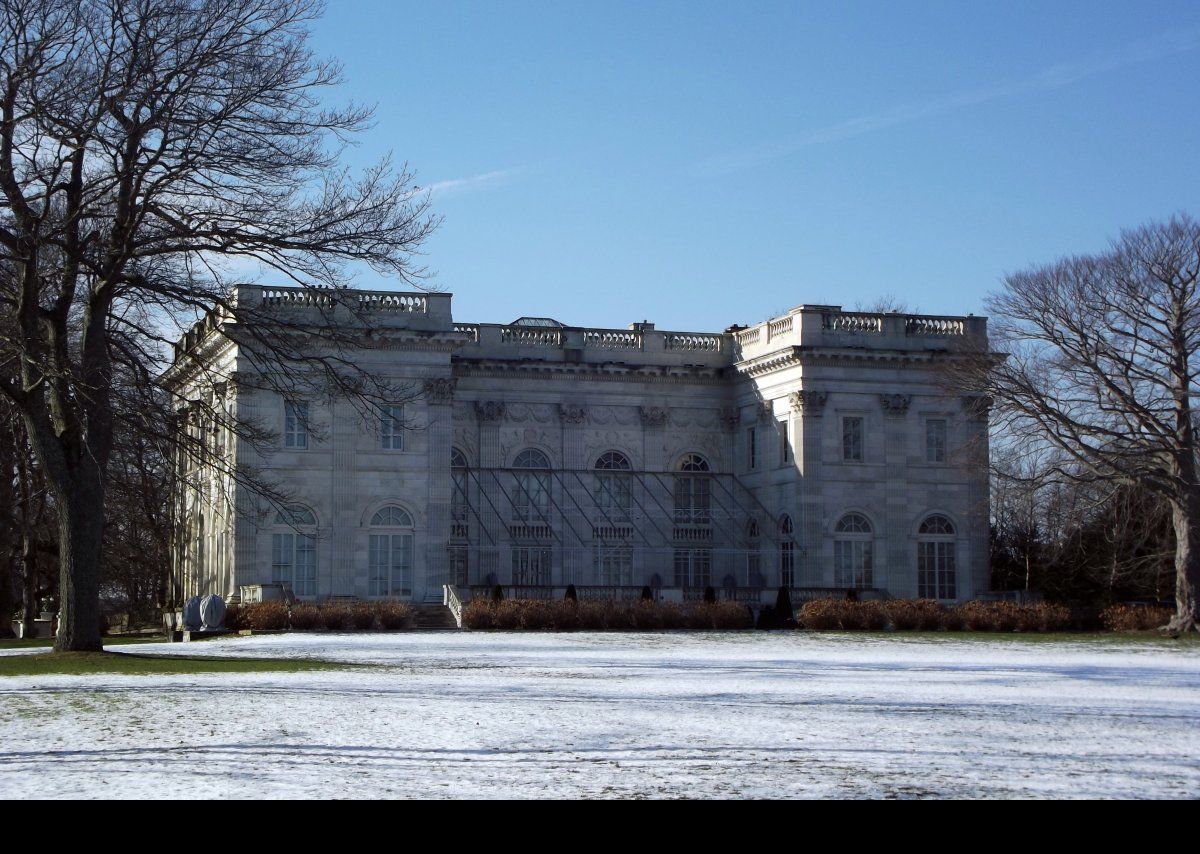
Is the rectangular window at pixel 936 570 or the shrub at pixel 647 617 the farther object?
the rectangular window at pixel 936 570

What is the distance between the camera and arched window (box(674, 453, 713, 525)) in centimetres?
5597

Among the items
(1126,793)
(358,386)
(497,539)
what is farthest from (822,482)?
(1126,793)

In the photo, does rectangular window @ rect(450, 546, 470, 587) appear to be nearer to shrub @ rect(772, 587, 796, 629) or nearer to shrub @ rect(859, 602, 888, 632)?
shrub @ rect(772, 587, 796, 629)

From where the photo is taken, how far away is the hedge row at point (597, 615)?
43.2m

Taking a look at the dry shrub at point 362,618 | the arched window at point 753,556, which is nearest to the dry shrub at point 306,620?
the dry shrub at point 362,618

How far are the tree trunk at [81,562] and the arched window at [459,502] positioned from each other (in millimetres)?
26505

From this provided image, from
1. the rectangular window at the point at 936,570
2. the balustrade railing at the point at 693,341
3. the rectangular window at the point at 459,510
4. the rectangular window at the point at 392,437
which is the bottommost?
the rectangular window at the point at 936,570

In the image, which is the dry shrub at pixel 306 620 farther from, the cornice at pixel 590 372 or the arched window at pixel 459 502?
the cornice at pixel 590 372

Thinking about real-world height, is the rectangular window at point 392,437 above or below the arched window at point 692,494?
above

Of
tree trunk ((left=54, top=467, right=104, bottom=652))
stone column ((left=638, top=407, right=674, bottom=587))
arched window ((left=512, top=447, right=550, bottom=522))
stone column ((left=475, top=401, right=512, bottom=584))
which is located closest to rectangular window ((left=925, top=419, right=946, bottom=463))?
stone column ((left=638, top=407, right=674, bottom=587))

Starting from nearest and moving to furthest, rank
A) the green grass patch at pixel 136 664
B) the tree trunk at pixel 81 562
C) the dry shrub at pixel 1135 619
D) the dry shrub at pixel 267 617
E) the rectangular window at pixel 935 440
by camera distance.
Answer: the green grass patch at pixel 136 664 → the tree trunk at pixel 81 562 → the dry shrub at pixel 267 617 → the dry shrub at pixel 1135 619 → the rectangular window at pixel 935 440

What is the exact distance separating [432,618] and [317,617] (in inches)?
168

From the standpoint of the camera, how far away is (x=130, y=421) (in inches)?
930

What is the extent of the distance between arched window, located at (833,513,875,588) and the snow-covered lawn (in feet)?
82.3
